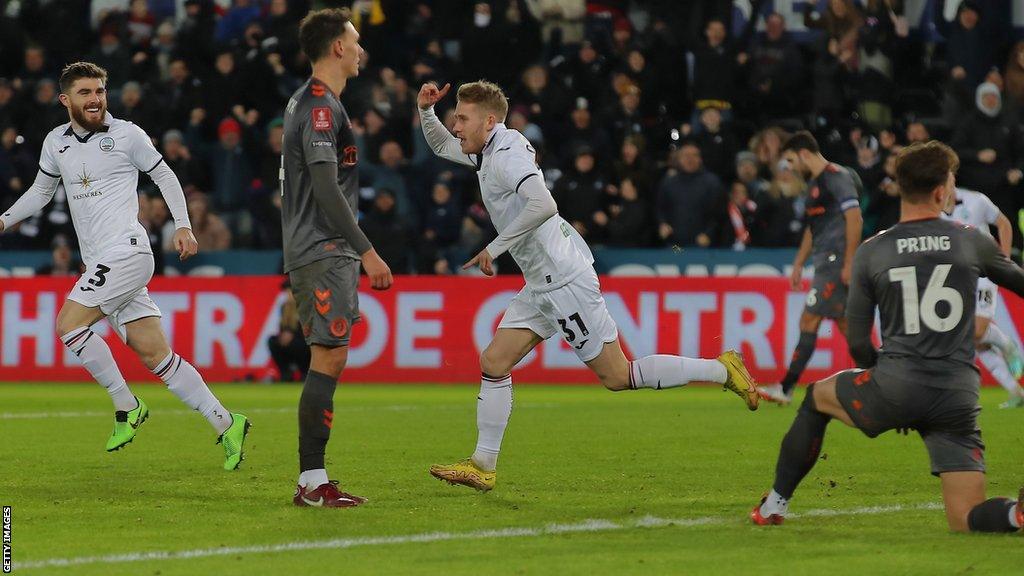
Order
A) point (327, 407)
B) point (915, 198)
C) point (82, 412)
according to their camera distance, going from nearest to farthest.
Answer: point (915, 198), point (327, 407), point (82, 412)

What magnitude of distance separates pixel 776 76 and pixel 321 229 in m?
14.0

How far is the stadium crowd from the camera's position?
1931 centimetres

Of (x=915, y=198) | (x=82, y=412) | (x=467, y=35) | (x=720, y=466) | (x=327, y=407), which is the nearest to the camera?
(x=915, y=198)

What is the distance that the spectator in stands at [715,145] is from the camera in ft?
65.3

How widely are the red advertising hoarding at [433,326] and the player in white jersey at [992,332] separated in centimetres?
333

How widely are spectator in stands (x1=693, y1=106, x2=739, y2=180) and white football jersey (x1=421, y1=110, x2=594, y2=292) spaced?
37.4ft

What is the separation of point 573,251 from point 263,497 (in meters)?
2.11

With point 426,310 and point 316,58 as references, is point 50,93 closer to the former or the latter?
point 426,310

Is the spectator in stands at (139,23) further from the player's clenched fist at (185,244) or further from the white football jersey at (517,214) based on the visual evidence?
the white football jersey at (517,214)

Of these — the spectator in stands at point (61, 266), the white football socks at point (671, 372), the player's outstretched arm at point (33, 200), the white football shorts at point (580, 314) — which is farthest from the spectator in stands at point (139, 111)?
the white football socks at point (671, 372)

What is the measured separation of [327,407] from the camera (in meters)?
7.93

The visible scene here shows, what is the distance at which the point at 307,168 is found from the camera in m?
7.91

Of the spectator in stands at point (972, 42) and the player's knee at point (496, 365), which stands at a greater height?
the spectator in stands at point (972, 42)

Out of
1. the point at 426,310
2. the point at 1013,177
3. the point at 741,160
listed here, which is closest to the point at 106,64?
the point at 426,310
